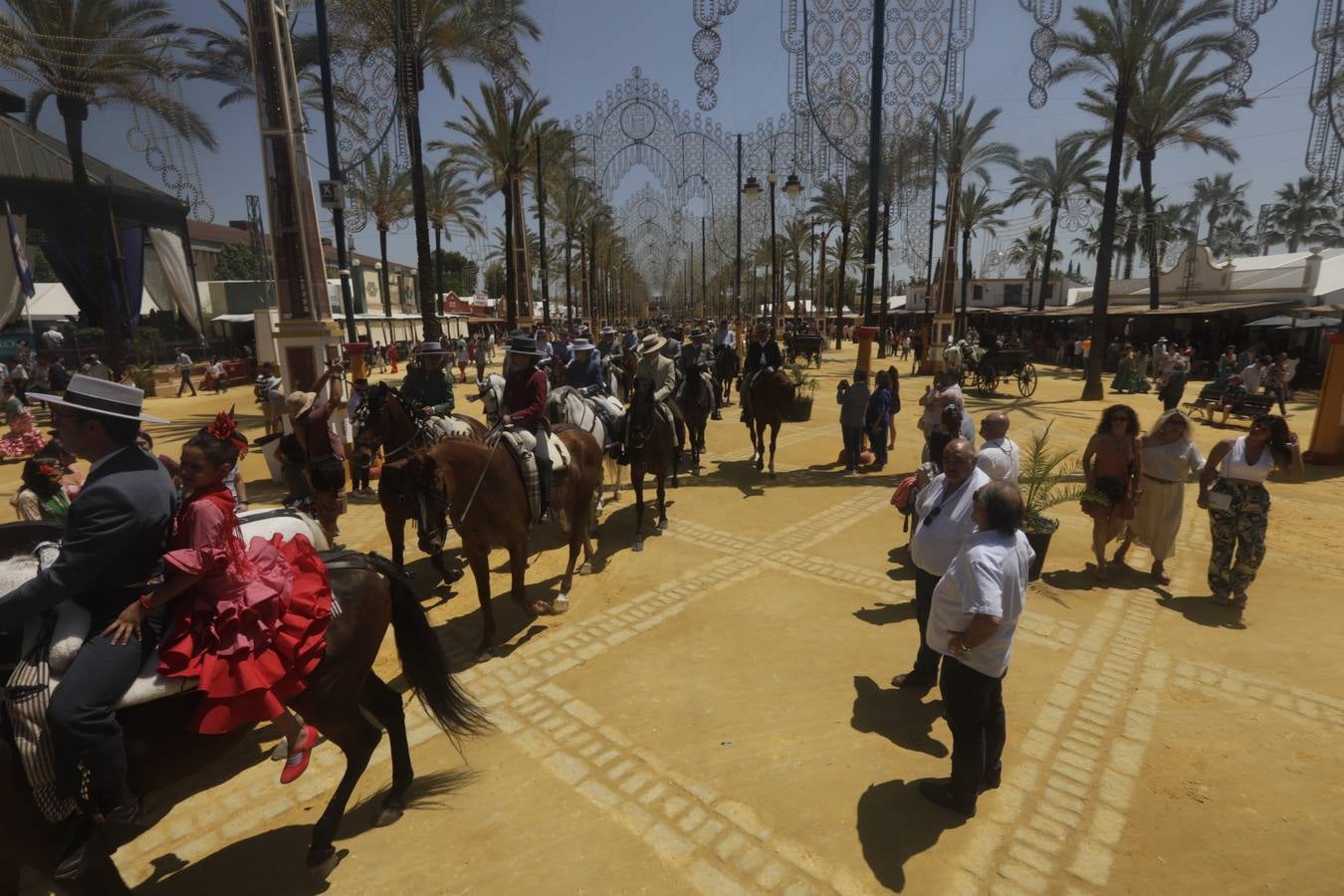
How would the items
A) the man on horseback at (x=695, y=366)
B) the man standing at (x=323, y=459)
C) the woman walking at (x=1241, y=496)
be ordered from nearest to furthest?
1. the woman walking at (x=1241, y=496)
2. the man standing at (x=323, y=459)
3. the man on horseback at (x=695, y=366)

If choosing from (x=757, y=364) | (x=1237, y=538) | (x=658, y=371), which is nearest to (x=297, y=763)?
(x=658, y=371)

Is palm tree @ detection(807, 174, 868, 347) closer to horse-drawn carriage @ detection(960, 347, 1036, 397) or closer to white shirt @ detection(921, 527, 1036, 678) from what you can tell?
horse-drawn carriage @ detection(960, 347, 1036, 397)

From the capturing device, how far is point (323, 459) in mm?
6832

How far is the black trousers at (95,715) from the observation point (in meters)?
2.33

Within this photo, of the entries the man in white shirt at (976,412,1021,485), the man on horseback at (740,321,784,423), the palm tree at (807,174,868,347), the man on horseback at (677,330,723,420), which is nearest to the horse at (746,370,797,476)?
the man on horseback at (740,321,784,423)

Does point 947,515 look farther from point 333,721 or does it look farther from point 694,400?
point 694,400

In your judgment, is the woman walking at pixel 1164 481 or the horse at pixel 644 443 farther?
the horse at pixel 644 443

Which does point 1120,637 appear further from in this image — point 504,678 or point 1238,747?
point 504,678

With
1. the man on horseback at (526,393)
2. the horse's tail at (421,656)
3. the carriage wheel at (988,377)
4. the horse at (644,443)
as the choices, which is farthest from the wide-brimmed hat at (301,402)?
the carriage wheel at (988,377)

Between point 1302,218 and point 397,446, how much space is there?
63962mm

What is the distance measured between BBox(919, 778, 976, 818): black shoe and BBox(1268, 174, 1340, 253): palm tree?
6056cm

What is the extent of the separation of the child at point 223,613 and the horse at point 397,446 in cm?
183

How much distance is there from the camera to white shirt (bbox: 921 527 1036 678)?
310cm

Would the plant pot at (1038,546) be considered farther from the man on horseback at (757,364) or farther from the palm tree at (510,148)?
the palm tree at (510,148)
